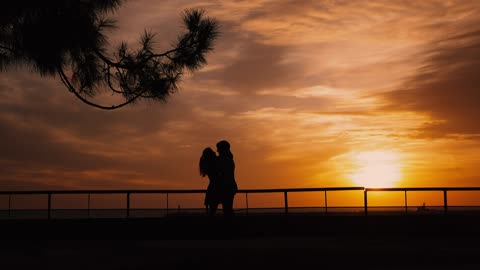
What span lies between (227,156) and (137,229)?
3.49 meters

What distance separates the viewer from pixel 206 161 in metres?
17.2

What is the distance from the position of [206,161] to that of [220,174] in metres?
0.78

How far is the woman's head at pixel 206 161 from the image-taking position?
17.2 metres

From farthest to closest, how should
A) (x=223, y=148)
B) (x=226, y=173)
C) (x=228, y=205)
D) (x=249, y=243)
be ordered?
(x=228, y=205) < (x=226, y=173) < (x=223, y=148) < (x=249, y=243)

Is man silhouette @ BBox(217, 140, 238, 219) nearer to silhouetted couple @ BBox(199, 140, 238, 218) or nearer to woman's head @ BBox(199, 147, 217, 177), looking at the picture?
silhouetted couple @ BBox(199, 140, 238, 218)

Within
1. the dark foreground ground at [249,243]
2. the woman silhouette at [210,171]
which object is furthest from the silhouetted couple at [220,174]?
the dark foreground ground at [249,243]

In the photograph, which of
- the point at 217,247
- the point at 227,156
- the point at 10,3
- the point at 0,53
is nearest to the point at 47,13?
the point at 10,3

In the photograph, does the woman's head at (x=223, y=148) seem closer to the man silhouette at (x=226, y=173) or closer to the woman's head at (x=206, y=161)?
the man silhouette at (x=226, y=173)

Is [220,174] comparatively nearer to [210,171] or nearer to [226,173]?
[226,173]

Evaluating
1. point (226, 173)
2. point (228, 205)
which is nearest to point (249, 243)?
point (228, 205)

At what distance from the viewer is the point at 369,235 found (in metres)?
18.1

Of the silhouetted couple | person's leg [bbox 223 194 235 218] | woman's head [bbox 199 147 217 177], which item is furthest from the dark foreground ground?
woman's head [bbox 199 147 217 177]

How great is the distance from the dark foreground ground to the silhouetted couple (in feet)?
2.17

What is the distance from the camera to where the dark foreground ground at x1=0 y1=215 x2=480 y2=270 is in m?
11.5
